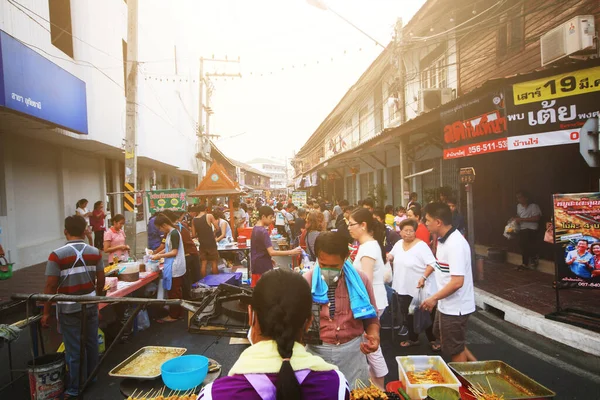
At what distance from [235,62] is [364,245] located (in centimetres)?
2465

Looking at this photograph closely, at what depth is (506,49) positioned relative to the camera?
9602 mm

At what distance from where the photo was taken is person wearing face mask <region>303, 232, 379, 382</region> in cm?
262

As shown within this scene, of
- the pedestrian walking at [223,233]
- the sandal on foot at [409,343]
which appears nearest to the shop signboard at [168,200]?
the pedestrian walking at [223,233]

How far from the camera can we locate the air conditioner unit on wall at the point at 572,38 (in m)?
6.62

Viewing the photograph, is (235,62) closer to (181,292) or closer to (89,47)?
(89,47)

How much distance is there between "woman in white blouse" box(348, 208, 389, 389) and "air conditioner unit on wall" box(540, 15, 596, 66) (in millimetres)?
5944

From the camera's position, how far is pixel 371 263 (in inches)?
145

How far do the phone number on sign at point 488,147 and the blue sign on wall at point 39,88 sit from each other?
933 centimetres

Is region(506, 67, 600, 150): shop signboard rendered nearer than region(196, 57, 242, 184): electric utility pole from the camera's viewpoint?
Yes

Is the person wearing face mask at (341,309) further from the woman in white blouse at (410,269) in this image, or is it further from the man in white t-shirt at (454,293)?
the woman in white blouse at (410,269)

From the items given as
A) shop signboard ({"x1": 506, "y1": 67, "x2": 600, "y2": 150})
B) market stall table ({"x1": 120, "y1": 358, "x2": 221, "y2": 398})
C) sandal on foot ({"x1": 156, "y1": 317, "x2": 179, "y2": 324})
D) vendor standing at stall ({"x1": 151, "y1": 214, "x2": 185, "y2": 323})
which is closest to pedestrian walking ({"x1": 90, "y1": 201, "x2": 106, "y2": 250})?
vendor standing at stall ({"x1": 151, "y1": 214, "x2": 185, "y2": 323})

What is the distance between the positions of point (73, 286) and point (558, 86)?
7.70 m

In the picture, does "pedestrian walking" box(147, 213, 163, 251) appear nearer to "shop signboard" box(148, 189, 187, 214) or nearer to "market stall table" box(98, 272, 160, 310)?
"shop signboard" box(148, 189, 187, 214)

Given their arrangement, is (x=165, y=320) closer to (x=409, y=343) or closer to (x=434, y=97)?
(x=409, y=343)
